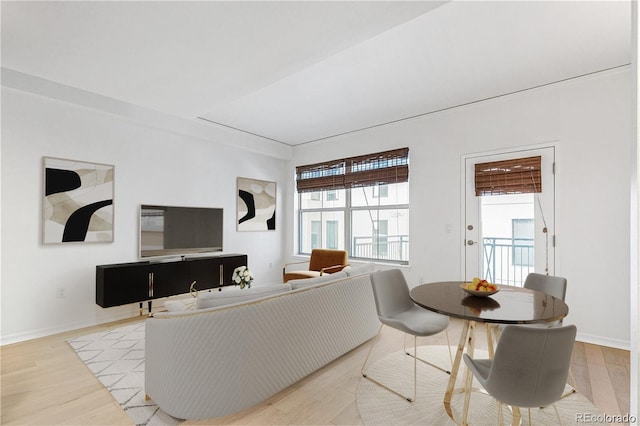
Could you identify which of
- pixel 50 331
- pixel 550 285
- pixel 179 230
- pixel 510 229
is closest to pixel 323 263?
pixel 179 230

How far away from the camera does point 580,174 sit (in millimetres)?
3354

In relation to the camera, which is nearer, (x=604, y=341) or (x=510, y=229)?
(x=604, y=341)

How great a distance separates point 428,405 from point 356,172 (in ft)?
12.3

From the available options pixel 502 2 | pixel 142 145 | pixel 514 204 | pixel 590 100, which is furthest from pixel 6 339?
pixel 590 100

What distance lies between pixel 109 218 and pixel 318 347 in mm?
3138

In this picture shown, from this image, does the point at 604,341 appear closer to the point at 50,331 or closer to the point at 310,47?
the point at 310,47

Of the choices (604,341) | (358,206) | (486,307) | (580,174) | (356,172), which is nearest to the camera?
(486,307)

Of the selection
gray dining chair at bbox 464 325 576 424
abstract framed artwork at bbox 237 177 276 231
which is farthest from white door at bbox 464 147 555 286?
abstract framed artwork at bbox 237 177 276 231

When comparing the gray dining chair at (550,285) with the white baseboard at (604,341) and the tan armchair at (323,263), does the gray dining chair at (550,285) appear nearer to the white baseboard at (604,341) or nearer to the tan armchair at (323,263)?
the white baseboard at (604,341)

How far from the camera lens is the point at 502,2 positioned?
2.22m

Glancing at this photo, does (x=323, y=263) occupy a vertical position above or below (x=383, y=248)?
below

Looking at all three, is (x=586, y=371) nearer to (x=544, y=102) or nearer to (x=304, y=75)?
(x=544, y=102)

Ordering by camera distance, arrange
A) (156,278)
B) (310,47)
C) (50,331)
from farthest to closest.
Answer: (156,278)
(50,331)
(310,47)

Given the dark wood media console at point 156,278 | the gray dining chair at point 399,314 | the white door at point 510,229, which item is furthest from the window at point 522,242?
the dark wood media console at point 156,278
